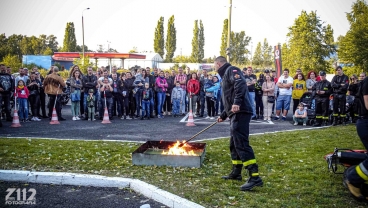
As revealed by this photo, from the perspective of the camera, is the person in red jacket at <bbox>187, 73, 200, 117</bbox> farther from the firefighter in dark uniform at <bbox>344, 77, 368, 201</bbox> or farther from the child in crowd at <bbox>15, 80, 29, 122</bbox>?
the firefighter in dark uniform at <bbox>344, 77, 368, 201</bbox>

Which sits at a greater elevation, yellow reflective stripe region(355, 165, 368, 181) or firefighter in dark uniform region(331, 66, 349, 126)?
firefighter in dark uniform region(331, 66, 349, 126)

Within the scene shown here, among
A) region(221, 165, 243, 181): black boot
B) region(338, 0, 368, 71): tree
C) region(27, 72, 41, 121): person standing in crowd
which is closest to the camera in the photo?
region(221, 165, 243, 181): black boot

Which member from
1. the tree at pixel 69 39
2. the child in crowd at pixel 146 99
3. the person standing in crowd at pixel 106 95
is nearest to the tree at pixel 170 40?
the tree at pixel 69 39

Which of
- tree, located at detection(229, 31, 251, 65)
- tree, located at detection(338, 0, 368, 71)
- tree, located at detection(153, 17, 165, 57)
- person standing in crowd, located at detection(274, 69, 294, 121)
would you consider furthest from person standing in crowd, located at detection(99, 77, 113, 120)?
tree, located at detection(153, 17, 165, 57)

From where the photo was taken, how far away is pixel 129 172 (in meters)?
6.04

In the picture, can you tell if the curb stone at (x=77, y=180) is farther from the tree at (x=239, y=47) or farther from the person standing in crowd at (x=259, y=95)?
the tree at (x=239, y=47)

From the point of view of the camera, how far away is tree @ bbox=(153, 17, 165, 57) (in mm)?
75000

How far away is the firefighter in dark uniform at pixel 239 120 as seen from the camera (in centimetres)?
527

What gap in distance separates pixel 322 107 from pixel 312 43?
32.1 metres

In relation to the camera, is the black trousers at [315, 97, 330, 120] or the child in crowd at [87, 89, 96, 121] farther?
the child in crowd at [87, 89, 96, 121]

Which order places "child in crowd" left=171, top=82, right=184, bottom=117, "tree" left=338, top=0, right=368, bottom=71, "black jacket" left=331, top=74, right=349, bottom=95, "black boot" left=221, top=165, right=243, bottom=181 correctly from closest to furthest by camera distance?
"black boot" left=221, top=165, right=243, bottom=181 → "black jacket" left=331, top=74, right=349, bottom=95 → "child in crowd" left=171, top=82, right=184, bottom=117 → "tree" left=338, top=0, right=368, bottom=71

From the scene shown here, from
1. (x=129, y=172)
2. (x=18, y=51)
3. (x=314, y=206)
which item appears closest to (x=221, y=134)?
(x=129, y=172)

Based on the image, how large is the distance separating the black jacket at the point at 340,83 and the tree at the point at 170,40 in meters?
65.0

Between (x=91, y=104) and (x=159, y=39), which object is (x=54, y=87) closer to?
(x=91, y=104)
